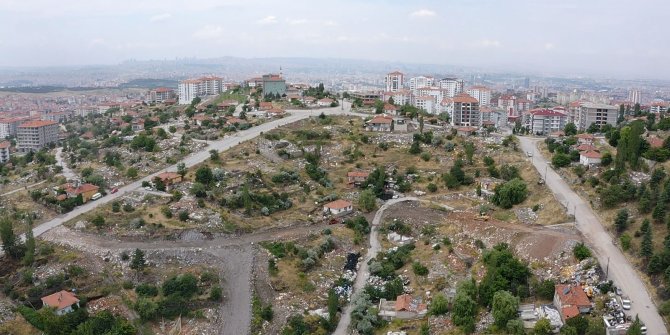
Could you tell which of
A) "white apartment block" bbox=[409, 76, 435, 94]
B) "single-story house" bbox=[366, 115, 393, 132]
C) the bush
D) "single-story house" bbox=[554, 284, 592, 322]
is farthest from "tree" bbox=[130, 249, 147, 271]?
"white apartment block" bbox=[409, 76, 435, 94]

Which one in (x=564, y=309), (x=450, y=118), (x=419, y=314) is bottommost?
(x=419, y=314)

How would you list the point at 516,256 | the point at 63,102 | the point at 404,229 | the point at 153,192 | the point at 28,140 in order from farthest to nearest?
the point at 63,102 → the point at 28,140 → the point at 153,192 → the point at 404,229 → the point at 516,256

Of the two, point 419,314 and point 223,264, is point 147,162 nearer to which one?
point 223,264

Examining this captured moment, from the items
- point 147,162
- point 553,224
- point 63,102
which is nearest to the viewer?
point 553,224

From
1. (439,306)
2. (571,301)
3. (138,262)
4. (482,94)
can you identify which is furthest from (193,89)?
(571,301)

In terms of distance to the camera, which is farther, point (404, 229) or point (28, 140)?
point (28, 140)

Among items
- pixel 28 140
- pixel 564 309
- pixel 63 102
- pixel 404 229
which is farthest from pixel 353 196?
pixel 63 102

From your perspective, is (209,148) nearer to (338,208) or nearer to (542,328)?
(338,208)
